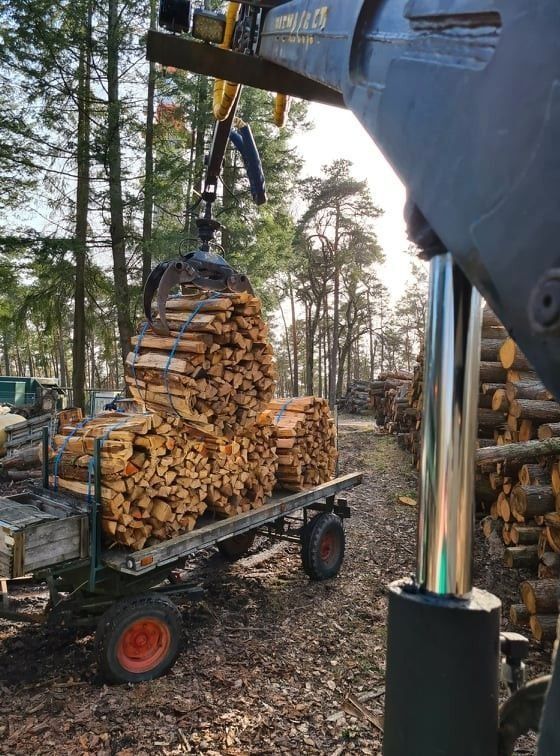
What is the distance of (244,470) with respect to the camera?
574cm

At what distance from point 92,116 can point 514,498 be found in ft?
47.0

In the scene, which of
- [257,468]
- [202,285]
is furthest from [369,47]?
[257,468]

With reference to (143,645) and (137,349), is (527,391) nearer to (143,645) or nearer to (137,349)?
(137,349)

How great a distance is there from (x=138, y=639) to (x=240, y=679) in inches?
35.6

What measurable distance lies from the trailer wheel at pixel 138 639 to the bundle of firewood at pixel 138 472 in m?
0.51

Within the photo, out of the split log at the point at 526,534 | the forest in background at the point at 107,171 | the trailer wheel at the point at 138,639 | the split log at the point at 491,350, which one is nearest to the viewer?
the trailer wheel at the point at 138,639

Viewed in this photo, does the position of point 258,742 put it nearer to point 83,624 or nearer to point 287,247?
point 83,624

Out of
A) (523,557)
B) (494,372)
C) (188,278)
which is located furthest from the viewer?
(494,372)

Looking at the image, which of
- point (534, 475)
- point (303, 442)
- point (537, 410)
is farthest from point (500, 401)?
point (303, 442)

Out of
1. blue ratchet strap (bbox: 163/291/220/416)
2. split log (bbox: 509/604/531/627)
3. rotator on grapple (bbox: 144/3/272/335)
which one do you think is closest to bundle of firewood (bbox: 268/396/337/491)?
blue ratchet strap (bbox: 163/291/220/416)

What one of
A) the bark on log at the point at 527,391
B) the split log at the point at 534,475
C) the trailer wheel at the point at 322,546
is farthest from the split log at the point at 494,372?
the trailer wheel at the point at 322,546

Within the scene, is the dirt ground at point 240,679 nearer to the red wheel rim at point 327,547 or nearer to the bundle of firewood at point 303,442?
the red wheel rim at point 327,547

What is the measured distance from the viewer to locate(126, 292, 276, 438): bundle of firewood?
513 cm

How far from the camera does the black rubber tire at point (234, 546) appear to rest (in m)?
7.14
